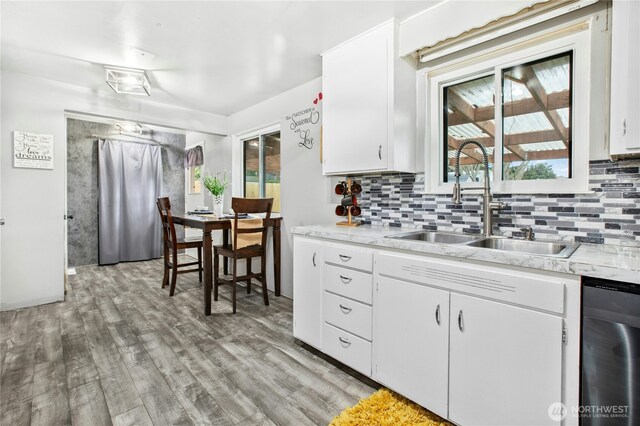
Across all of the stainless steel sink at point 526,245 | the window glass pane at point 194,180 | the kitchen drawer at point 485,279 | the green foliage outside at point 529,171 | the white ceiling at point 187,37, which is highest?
the white ceiling at point 187,37

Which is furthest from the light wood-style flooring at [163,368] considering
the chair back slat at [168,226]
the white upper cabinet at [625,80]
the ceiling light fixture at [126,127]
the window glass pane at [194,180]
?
the ceiling light fixture at [126,127]

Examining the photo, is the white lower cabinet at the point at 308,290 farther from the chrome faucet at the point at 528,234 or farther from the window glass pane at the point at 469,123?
the chrome faucet at the point at 528,234

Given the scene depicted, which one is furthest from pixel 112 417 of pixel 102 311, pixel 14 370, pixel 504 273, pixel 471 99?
pixel 471 99

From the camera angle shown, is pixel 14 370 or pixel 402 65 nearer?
pixel 14 370

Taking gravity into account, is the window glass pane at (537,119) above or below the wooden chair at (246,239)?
above

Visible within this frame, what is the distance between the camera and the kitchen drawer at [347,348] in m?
1.81

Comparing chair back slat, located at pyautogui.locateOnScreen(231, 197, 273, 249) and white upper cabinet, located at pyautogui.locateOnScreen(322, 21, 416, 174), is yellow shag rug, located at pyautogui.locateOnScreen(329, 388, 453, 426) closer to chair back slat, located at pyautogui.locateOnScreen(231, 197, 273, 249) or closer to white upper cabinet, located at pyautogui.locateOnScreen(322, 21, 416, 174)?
white upper cabinet, located at pyautogui.locateOnScreen(322, 21, 416, 174)

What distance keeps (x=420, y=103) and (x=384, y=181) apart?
0.64m

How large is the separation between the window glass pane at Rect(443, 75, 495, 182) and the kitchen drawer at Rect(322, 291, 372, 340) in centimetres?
112

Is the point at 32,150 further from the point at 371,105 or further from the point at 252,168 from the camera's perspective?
the point at 371,105

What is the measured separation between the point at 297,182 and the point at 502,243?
2158 mm

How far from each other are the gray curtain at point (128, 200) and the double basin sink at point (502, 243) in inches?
195

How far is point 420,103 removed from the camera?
7.39ft

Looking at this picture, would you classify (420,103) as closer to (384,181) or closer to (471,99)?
(471,99)
